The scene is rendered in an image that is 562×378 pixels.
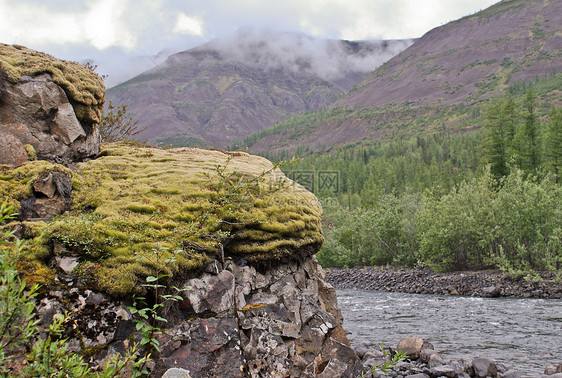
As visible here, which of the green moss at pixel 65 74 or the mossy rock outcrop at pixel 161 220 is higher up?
the green moss at pixel 65 74

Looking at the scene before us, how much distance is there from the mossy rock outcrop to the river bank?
18770mm

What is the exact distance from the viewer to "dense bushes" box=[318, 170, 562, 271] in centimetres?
2603

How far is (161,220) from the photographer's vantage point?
22.1ft

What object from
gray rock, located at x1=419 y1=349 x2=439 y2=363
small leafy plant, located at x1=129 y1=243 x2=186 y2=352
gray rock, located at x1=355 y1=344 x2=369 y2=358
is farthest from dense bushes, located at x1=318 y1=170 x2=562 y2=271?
small leafy plant, located at x1=129 y1=243 x2=186 y2=352

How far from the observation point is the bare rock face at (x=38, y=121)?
781 cm

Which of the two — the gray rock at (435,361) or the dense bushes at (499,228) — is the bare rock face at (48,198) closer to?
the gray rock at (435,361)

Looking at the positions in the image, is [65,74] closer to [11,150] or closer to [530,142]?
[11,150]

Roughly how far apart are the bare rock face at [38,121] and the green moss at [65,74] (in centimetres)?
16

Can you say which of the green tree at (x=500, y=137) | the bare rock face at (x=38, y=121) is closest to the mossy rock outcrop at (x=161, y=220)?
the bare rock face at (x=38, y=121)

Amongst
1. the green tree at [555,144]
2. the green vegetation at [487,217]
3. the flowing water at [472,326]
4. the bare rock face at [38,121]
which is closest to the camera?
the bare rock face at [38,121]

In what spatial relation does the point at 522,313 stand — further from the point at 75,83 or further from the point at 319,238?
the point at 75,83

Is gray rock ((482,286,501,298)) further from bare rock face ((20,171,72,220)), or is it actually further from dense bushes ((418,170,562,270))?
bare rock face ((20,171,72,220))

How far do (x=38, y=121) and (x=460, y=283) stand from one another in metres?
25.8

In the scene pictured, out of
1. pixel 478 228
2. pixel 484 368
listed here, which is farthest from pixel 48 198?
pixel 478 228
